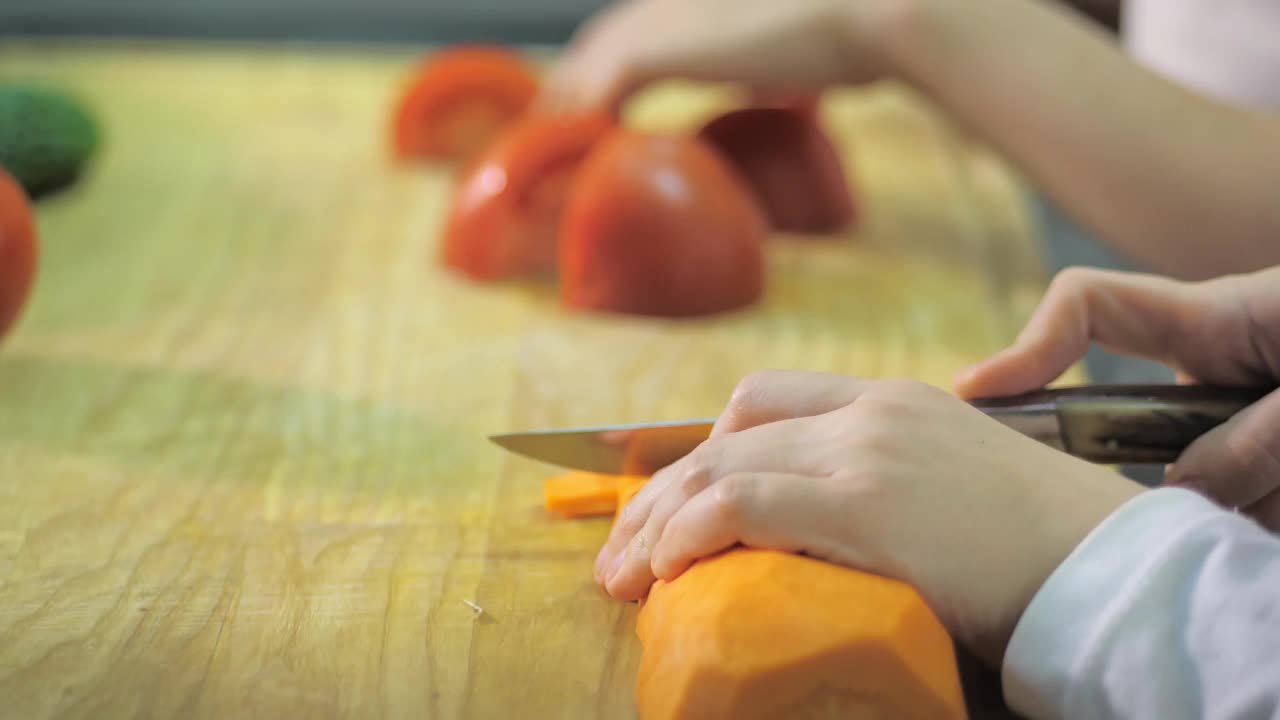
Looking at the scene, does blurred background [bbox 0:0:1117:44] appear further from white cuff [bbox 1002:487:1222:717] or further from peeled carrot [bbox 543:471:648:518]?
white cuff [bbox 1002:487:1222:717]

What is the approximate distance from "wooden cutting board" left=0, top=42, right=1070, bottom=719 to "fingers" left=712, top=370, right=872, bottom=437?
0.37ft

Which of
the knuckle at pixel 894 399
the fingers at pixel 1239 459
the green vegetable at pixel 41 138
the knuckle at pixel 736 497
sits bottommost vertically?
the fingers at pixel 1239 459

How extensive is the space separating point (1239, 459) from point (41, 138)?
2.49 ft

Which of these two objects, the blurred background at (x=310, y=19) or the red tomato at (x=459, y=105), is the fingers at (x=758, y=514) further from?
the blurred background at (x=310, y=19)

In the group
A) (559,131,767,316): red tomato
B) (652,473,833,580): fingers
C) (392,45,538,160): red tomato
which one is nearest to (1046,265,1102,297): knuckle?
(652,473,833,580): fingers

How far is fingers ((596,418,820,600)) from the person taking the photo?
56 centimetres

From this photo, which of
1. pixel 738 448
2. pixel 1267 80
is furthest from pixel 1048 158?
pixel 738 448

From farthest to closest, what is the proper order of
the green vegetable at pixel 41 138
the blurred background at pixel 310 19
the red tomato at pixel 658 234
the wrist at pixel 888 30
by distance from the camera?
the blurred background at pixel 310 19 < the wrist at pixel 888 30 < the red tomato at pixel 658 234 < the green vegetable at pixel 41 138

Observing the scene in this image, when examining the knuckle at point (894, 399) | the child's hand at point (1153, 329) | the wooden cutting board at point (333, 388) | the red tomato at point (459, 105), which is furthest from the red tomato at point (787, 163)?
the knuckle at point (894, 399)

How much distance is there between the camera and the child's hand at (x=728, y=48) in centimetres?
114

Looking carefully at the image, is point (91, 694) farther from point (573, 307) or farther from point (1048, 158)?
point (1048, 158)

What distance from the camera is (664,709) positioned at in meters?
0.51

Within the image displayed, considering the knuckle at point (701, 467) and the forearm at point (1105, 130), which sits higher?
the knuckle at point (701, 467)

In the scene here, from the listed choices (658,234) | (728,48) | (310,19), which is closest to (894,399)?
(658,234)
